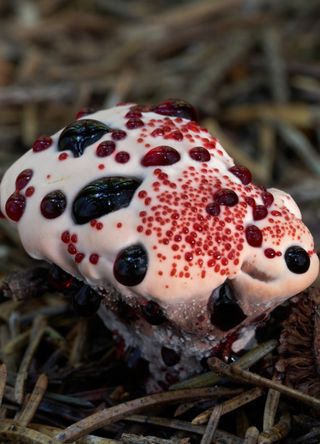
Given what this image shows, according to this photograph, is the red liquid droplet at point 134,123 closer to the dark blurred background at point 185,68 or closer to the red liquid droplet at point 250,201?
the red liquid droplet at point 250,201

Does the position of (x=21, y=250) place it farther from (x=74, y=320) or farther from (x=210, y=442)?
(x=210, y=442)

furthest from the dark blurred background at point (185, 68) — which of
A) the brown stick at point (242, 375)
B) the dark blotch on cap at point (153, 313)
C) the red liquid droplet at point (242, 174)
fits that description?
the dark blotch on cap at point (153, 313)

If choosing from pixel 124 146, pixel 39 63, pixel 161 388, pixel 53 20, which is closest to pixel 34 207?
pixel 124 146

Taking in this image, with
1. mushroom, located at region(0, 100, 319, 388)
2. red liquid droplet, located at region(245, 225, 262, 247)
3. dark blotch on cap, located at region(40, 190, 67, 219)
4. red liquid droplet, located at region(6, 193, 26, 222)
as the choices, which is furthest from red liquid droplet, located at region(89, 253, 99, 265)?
red liquid droplet, located at region(245, 225, 262, 247)

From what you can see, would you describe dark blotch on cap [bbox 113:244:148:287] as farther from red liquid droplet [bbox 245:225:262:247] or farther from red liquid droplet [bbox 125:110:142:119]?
red liquid droplet [bbox 125:110:142:119]

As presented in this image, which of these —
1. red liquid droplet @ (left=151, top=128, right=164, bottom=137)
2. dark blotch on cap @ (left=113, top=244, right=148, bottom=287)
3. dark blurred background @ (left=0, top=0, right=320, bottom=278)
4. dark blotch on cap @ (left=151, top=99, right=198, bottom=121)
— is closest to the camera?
dark blotch on cap @ (left=113, top=244, right=148, bottom=287)
